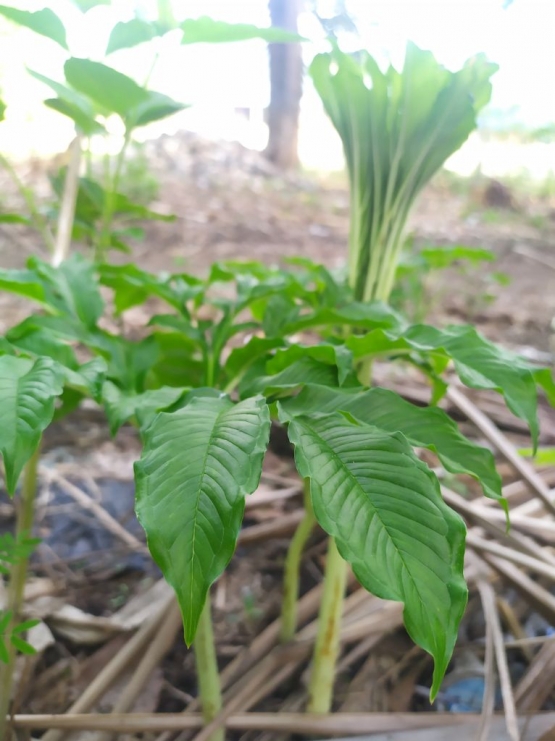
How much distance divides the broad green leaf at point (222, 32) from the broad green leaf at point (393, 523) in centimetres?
59

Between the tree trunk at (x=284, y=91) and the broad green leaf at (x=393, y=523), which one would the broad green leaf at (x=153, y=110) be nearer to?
the broad green leaf at (x=393, y=523)

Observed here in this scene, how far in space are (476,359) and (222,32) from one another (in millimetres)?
567

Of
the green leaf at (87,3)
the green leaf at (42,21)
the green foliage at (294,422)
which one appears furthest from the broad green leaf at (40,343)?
the green leaf at (87,3)

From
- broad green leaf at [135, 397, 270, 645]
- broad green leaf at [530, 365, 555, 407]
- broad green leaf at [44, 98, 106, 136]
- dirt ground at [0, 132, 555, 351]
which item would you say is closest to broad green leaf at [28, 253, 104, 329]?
broad green leaf at [44, 98, 106, 136]

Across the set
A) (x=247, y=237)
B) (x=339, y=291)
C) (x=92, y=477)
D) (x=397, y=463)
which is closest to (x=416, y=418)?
(x=397, y=463)

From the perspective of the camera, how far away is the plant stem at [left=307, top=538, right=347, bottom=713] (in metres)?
0.68

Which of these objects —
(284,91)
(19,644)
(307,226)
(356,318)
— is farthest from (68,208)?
(284,91)

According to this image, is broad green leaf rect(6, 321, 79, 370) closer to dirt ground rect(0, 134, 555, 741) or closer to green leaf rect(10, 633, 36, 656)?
green leaf rect(10, 633, 36, 656)

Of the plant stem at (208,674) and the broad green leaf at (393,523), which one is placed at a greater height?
the broad green leaf at (393,523)

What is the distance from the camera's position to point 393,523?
401 mm

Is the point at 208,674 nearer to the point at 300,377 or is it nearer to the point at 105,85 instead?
the point at 300,377

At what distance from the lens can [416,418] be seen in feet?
1.75

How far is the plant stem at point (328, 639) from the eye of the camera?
0.68m

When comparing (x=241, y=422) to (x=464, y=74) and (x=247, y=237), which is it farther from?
(x=247, y=237)
